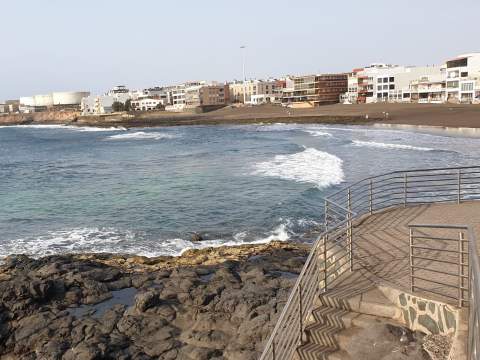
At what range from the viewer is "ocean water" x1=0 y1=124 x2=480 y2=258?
60.9 feet

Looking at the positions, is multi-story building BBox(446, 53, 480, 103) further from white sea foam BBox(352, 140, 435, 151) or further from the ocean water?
white sea foam BBox(352, 140, 435, 151)

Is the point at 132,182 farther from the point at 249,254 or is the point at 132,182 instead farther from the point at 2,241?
the point at 249,254

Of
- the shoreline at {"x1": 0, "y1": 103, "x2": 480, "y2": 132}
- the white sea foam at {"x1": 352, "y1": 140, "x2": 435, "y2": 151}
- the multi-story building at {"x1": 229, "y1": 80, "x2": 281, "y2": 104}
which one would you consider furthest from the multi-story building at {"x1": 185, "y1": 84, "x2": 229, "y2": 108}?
the white sea foam at {"x1": 352, "y1": 140, "x2": 435, "y2": 151}

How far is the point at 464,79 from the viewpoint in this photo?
267ft

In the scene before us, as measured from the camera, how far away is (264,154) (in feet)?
142

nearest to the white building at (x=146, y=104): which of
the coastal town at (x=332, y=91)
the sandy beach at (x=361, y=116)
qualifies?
the coastal town at (x=332, y=91)

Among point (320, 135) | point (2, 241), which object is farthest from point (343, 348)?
point (320, 135)

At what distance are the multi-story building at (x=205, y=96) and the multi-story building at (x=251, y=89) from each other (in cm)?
620

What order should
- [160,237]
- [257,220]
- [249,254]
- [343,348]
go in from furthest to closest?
[257,220] < [160,237] < [249,254] < [343,348]

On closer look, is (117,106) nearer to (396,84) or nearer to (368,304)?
(396,84)

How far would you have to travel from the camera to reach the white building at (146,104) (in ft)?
537

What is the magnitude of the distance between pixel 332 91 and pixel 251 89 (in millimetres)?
31667

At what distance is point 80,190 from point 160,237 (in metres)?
13.6

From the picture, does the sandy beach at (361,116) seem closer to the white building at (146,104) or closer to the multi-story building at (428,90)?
the multi-story building at (428,90)
